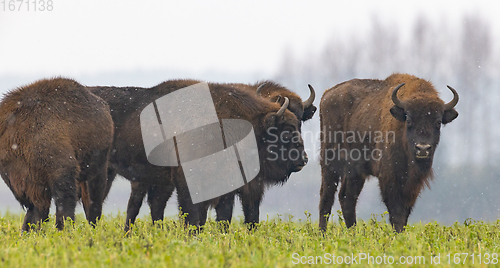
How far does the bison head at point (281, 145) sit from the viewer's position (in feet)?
25.9

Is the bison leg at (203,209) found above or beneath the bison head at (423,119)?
beneath

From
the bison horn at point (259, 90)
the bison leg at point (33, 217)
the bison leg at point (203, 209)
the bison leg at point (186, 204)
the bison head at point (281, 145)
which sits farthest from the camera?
the bison horn at point (259, 90)

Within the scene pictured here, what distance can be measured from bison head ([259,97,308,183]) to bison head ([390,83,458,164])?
4.88 feet

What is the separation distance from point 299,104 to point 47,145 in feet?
14.5

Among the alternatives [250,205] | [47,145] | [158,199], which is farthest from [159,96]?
[47,145]

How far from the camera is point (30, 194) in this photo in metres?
6.16

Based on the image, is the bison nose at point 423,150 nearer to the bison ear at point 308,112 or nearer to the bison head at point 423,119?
the bison head at point 423,119

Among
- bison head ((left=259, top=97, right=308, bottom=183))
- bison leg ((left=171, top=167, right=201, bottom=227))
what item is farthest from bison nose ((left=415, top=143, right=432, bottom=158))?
bison leg ((left=171, top=167, right=201, bottom=227))

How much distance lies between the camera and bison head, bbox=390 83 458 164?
7238mm

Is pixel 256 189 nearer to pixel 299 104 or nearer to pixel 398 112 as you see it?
pixel 299 104

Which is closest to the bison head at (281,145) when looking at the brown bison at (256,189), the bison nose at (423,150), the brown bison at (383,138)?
the brown bison at (256,189)

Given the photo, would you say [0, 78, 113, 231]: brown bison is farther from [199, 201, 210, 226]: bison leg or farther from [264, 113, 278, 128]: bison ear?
[264, 113, 278, 128]: bison ear

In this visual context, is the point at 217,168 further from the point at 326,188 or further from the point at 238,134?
the point at 326,188

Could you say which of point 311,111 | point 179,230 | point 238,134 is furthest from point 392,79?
point 179,230
